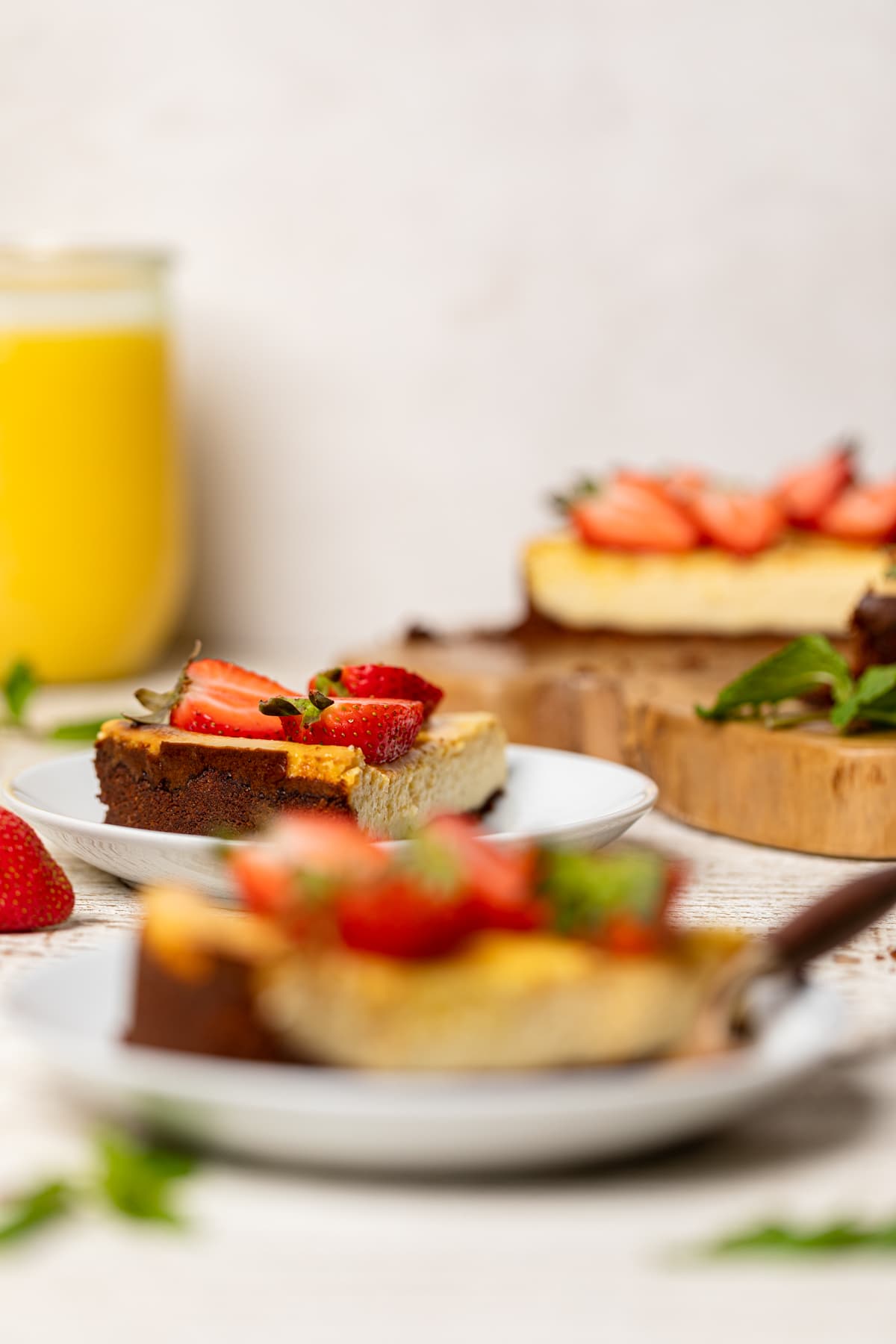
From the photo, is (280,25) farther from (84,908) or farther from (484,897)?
(484,897)

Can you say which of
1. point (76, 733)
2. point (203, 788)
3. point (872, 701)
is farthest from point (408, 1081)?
point (76, 733)

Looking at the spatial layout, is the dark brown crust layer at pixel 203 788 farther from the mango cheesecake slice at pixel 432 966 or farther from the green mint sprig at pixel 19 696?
the green mint sprig at pixel 19 696

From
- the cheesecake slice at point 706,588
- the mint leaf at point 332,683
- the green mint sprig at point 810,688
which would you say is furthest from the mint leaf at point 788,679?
the cheesecake slice at point 706,588

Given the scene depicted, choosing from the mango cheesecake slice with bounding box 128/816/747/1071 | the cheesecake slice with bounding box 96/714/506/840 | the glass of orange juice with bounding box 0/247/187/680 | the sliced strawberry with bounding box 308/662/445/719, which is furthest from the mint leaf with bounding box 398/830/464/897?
the glass of orange juice with bounding box 0/247/187/680

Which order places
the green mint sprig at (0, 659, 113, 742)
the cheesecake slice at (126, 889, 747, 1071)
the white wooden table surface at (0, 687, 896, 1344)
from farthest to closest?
1. the green mint sprig at (0, 659, 113, 742)
2. the cheesecake slice at (126, 889, 747, 1071)
3. the white wooden table surface at (0, 687, 896, 1344)

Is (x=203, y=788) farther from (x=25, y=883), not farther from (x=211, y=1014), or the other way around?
(x=211, y=1014)

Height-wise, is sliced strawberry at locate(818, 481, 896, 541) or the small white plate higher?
sliced strawberry at locate(818, 481, 896, 541)

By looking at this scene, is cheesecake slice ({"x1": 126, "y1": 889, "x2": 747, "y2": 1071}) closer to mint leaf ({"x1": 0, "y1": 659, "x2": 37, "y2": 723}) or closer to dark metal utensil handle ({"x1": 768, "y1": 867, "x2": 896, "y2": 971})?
dark metal utensil handle ({"x1": 768, "y1": 867, "x2": 896, "y2": 971})
